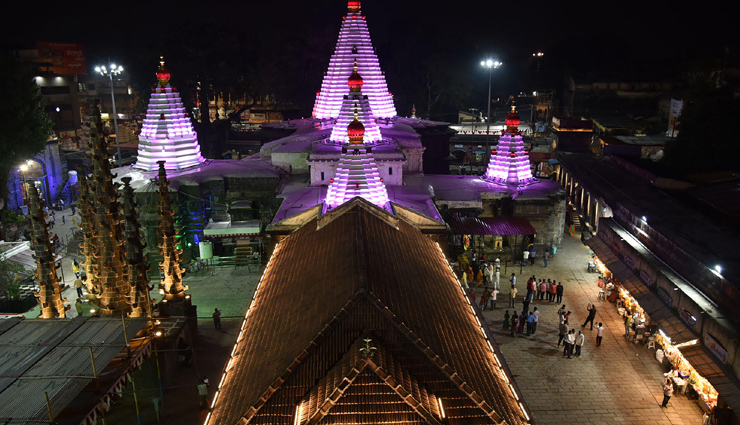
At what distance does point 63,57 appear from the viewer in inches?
2158

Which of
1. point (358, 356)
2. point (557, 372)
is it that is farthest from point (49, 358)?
point (557, 372)

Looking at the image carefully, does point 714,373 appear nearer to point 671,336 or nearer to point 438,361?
point 671,336

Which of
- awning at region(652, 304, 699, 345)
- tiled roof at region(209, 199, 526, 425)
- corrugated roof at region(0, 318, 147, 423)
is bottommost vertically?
awning at region(652, 304, 699, 345)

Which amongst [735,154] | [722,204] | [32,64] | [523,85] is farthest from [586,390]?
[523,85]

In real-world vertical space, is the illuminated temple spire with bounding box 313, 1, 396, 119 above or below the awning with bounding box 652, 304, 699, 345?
above

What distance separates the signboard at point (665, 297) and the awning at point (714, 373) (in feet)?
7.23

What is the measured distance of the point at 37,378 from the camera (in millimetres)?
9789

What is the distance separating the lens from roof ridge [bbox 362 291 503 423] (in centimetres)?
852

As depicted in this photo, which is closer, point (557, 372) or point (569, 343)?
point (557, 372)

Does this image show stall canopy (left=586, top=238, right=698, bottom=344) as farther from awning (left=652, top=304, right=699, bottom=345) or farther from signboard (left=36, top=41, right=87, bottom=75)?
signboard (left=36, top=41, right=87, bottom=75)

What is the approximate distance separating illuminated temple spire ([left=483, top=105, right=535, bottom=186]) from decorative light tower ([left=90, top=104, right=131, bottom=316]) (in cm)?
2036

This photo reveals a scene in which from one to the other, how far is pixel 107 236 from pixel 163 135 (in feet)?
59.1

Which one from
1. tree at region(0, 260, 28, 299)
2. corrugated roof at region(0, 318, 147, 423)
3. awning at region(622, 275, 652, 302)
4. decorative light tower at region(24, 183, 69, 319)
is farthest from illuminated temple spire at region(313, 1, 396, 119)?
corrugated roof at region(0, 318, 147, 423)

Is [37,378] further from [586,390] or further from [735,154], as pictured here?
→ [735,154]
